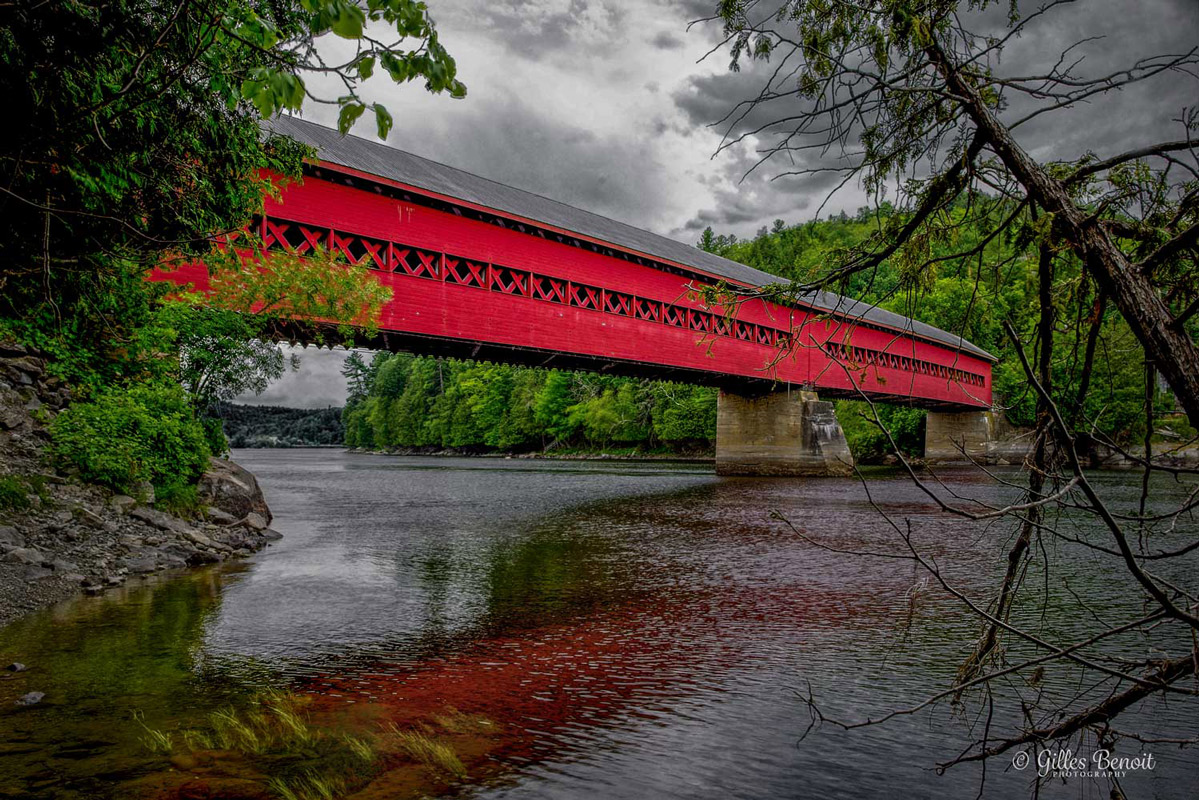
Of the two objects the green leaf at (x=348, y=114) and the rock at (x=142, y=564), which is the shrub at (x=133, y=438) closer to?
the rock at (x=142, y=564)

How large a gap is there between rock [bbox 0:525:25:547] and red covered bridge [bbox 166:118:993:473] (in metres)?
6.38

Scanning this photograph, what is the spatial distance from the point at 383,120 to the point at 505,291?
14.5 m

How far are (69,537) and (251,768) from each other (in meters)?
5.57

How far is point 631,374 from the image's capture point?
22.4 meters

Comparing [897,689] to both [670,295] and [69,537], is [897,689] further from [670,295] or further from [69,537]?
[670,295]

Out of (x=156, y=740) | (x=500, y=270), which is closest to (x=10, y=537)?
(x=156, y=740)

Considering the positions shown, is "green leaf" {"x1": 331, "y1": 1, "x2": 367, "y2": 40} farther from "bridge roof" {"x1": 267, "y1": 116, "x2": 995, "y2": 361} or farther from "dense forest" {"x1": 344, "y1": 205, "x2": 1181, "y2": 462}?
"dense forest" {"x1": 344, "y1": 205, "x2": 1181, "y2": 462}

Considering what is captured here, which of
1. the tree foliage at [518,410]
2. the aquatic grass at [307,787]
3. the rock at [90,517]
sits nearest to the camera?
the aquatic grass at [307,787]

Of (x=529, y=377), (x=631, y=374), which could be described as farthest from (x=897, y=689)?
(x=529, y=377)

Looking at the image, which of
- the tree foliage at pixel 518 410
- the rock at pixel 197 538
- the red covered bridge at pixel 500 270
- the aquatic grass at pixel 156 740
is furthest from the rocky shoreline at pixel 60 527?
the tree foliage at pixel 518 410

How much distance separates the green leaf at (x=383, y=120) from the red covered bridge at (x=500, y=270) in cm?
906

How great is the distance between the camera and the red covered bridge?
13.6 m

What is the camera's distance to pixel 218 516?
9617 millimetres

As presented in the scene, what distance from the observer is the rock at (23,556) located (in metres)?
6.31
